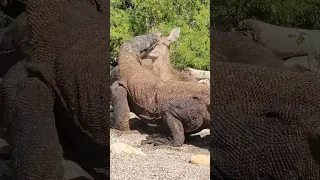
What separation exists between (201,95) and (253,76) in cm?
193

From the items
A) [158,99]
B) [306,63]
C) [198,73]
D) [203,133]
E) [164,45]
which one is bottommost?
[203,133]

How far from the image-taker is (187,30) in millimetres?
2688

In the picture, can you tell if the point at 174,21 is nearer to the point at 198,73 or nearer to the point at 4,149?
the point at 198,73

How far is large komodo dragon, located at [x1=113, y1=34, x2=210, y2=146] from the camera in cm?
294

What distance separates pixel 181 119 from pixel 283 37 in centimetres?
172

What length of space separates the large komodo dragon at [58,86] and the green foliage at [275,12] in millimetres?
271

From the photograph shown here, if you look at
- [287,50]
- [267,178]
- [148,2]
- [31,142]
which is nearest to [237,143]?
[267,178]

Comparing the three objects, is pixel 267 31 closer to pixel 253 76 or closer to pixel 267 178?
pixel 253 76

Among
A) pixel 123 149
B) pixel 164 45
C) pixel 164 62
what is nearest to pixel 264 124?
pixel 123 149

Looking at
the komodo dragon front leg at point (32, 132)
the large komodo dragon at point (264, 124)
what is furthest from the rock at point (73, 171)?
the large komodo dragon at point (264, 124)

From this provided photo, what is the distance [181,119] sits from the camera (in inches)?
117

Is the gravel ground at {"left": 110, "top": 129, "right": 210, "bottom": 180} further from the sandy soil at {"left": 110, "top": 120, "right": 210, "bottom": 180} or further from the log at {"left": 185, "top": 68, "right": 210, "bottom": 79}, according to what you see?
the log at {"left": 185, "top": 68, "right": 210, "bottom": 79}

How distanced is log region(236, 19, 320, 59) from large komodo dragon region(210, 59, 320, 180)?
125mm

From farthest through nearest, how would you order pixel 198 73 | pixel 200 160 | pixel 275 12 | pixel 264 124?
pixel 198 73
pixel 200 160
pixel 275 12
pixel 264 124
